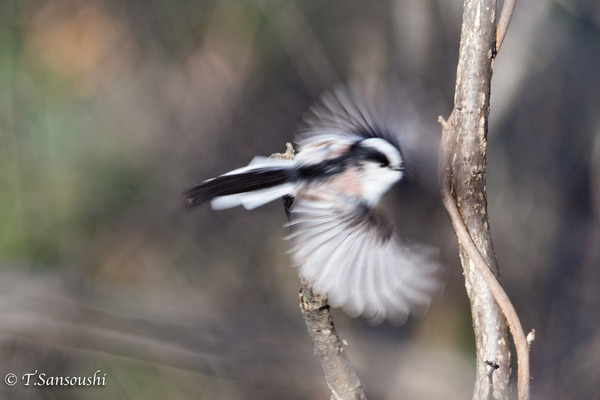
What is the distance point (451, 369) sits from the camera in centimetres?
128

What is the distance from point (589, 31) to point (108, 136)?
41.3 inches

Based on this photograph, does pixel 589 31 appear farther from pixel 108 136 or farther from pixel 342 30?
pixel 108 136

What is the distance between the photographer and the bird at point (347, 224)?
0.46m

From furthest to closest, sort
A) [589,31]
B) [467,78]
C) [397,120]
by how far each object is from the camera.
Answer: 1. [589,31]
2. [397,120]
3. [467,78]

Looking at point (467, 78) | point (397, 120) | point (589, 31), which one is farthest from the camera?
point (589, 31)

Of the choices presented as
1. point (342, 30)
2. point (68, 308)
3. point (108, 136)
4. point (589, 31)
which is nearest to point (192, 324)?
point (68, 308)

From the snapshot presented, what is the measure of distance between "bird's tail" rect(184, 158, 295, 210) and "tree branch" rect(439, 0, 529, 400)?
13 cm

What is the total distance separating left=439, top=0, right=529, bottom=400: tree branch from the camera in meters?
0.42
